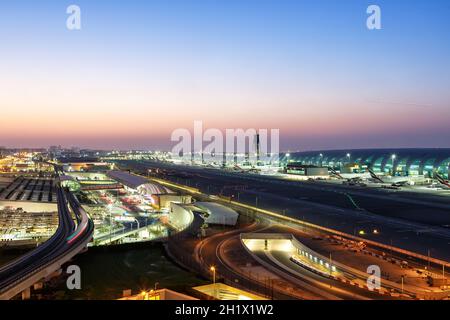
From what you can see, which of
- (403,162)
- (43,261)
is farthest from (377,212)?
(403,162)

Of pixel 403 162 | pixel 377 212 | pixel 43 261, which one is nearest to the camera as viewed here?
pixel 43 261

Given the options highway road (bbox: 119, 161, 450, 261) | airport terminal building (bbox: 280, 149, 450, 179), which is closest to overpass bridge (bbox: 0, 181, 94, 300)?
highway road (bbox: 119, 161, 450, 261)

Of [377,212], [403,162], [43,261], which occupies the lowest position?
[377,212]

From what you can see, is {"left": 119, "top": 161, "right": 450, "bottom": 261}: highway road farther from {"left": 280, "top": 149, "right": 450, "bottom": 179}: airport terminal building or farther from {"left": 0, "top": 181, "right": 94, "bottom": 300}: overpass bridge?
{"left": 280, "top": 149, "right": 450, "bottom": 179}: airport terminal building

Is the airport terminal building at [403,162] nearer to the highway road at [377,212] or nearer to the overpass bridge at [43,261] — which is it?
the highway road at [377,212]

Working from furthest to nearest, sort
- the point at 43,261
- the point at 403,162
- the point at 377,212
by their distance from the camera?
the point at 403,162 < the point at 377,212 < the point at 43,261

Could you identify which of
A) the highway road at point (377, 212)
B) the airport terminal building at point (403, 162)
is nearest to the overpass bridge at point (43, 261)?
the highway road at point (377, 212)

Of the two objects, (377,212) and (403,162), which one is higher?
(403,162)

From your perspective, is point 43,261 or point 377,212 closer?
point 43,261

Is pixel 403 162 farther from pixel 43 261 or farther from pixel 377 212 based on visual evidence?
pixel 43 261
